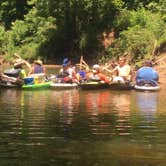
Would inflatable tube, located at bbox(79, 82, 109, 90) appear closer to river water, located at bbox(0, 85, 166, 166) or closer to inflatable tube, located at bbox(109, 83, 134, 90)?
inflatable tube, located at bbox(109, 83, 134, 90)

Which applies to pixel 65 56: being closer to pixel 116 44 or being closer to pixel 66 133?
pixel 116 44

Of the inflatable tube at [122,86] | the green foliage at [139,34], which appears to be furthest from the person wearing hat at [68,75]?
the green foliage at [139,34]

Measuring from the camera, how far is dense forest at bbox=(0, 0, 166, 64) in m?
36.2

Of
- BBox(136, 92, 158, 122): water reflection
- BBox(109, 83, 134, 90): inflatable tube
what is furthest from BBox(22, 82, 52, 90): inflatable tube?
BBox(136, 92, 158, 122): water reflection

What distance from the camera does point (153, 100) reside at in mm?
19844

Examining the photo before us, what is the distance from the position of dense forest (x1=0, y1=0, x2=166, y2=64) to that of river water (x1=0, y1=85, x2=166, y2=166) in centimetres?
1523

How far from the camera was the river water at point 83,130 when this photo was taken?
1025 centimetres

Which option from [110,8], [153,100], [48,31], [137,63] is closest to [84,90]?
[153,100]

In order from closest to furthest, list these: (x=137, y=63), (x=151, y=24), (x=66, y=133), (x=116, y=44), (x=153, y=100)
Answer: (x=66, y=133)
(x=153, y=100)
(x=137, y=63)
(x=151, y=24)
(x=116, y=44)

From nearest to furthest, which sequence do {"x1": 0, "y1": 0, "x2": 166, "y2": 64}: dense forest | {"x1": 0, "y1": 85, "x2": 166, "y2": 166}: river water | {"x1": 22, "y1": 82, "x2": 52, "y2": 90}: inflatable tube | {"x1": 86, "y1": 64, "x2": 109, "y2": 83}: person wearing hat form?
1. {"x1": 0, "y1": 85, "x2": 166, "y2": 166}: river water
2. {"x1": 22, "y1": 82, "x2": 52, "y2": 90}: inflatable tube
3. {"x1": 86, "y1": 64, "x2": 109, "y2": 83}: person wearing hat
4. {"x1": 0, "y1": 0, "x2": 166, "y2": 64}: dense forest

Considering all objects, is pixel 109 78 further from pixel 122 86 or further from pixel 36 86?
pixel 36 86

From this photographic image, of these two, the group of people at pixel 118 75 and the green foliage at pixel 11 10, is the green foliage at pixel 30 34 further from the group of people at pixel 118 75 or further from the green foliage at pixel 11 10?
the group of people at pixel 118 75

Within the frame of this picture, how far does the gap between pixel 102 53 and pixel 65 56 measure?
3.65 metres

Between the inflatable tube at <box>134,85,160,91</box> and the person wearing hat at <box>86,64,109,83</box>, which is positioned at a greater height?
the person wearing hat at <box>86,64,109,83</box>
